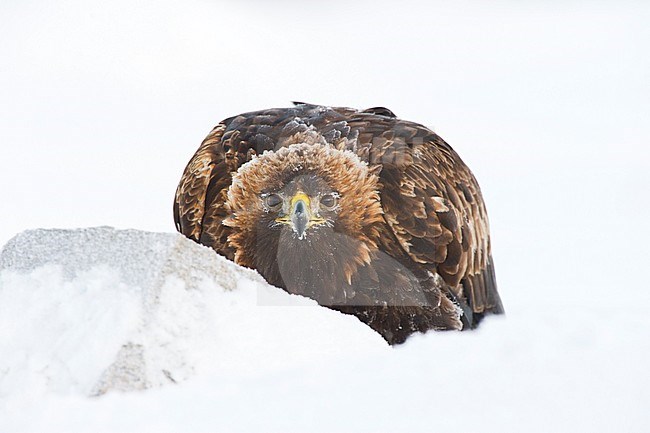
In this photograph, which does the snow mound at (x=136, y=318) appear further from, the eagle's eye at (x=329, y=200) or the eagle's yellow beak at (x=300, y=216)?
the eagle's eye at (x=329, y=200)

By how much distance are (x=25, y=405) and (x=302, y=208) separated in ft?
4.50

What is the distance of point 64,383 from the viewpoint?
2.59 meters

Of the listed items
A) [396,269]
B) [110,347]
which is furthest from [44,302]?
[396,269]

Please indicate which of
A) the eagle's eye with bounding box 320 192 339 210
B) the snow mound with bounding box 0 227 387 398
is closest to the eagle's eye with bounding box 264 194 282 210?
the eagle's eye with bounding box 320 192 339 210

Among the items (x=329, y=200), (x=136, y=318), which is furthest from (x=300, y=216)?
(x=136, y=318)

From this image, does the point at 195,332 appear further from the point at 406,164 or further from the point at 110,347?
the point at 406,164

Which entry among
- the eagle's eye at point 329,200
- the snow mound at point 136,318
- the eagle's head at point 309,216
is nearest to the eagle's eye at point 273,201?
the eagle's head at point 309,216

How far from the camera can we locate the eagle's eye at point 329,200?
375cm

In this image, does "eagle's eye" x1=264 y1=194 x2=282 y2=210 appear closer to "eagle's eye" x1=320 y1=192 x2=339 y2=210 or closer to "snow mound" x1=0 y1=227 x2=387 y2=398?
"eagle's eye" x1=320 y1=192 x2=339 y2=210

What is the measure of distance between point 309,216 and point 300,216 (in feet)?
0.34

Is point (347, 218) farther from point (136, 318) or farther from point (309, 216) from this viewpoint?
point (136, 318)

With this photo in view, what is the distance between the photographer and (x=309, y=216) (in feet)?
12.1

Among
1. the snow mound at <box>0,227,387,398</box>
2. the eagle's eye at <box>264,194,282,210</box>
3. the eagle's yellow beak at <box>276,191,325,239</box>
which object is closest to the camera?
the snow mound at <box>0,227,387,398</box>

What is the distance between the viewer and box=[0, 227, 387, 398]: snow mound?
2.65 metres
